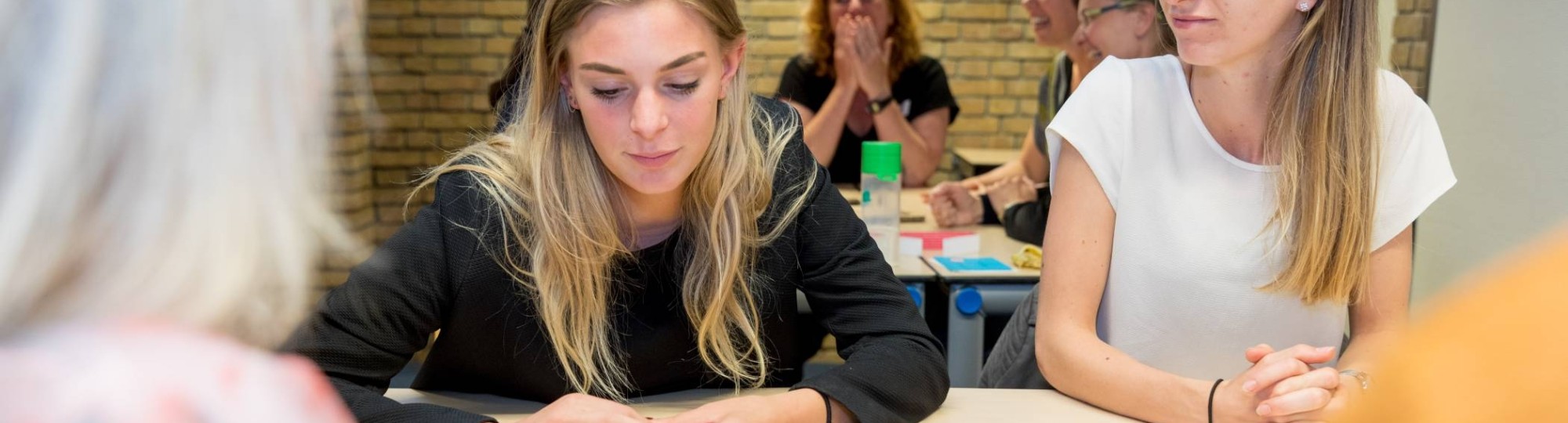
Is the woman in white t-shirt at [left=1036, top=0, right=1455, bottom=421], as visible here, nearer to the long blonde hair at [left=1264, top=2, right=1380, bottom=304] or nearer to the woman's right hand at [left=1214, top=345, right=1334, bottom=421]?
the long blonde hair at [left=1264, top=2, right=1380, bottom=304]

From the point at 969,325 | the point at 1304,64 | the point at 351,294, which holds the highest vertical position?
the point at 1304,64

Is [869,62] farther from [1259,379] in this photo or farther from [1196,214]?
[1259,379]

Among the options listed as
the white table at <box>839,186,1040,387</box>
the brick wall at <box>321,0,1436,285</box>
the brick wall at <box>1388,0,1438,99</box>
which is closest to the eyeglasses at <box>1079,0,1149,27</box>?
the brick wall at <box>1388,0,1438,99</box>

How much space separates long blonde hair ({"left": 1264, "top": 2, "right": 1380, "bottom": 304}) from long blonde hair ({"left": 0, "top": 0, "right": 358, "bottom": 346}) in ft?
4.41

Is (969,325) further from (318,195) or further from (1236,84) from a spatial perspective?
(318,195)

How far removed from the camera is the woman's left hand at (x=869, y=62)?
→ 3889 mm

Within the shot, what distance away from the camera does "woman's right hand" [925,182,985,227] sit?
313 cm

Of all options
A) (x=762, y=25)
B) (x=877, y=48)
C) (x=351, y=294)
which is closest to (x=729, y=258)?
(x=351, y=294)

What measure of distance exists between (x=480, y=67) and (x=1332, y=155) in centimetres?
455

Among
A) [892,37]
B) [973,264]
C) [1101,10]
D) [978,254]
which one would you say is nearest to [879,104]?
[892,37]

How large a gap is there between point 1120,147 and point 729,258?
0.54 m

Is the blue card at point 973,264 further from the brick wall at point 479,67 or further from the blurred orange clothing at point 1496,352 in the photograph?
the brick wall at point 479,67

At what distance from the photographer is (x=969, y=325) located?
2.53m

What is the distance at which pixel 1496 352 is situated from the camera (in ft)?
1.36
